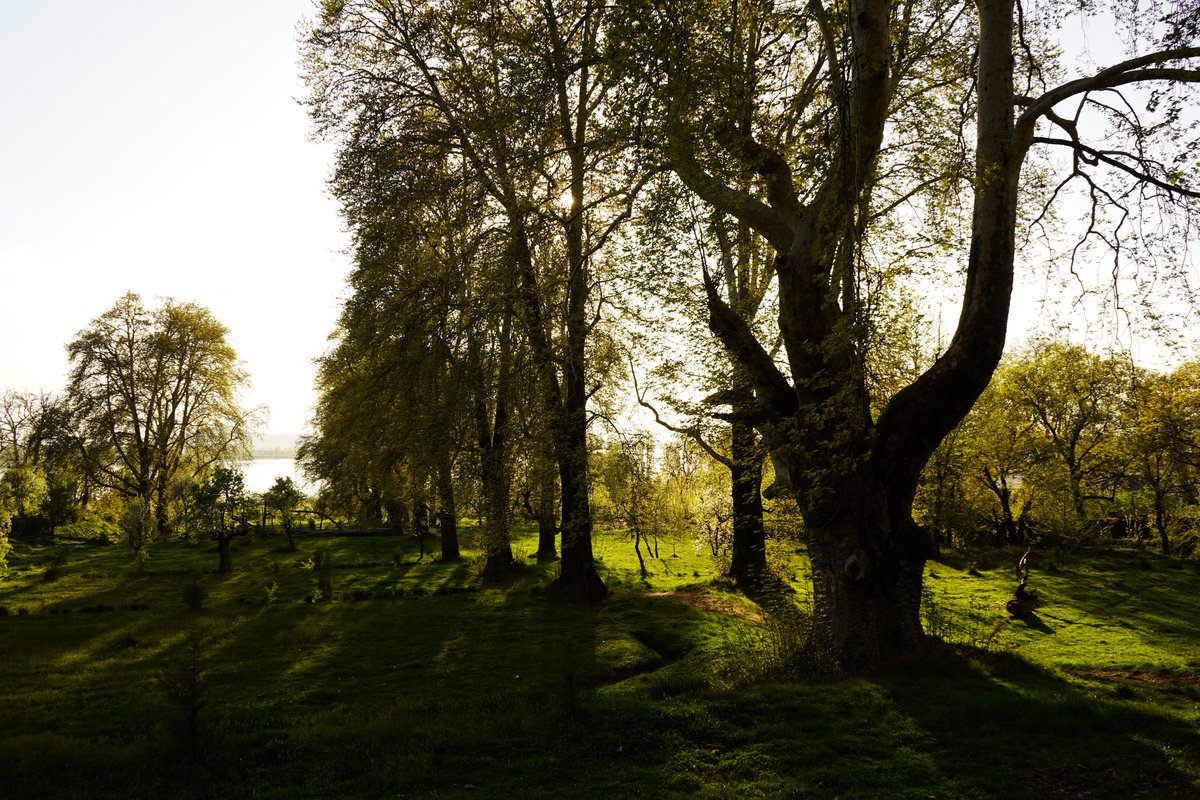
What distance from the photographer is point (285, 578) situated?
2381 centimetres

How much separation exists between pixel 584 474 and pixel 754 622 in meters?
5.33

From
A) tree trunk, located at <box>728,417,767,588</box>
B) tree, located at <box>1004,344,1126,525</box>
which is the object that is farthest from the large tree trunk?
tree, located at <box>1004,344,1126,525</box>

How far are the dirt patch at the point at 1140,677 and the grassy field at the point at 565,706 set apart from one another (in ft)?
0.38

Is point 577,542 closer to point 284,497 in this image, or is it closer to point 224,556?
point 224,556

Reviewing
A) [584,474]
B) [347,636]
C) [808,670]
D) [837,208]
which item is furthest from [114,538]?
[837,208]

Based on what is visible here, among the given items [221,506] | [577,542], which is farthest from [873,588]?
[221,506]

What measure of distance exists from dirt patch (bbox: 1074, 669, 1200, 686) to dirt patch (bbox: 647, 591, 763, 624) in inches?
259

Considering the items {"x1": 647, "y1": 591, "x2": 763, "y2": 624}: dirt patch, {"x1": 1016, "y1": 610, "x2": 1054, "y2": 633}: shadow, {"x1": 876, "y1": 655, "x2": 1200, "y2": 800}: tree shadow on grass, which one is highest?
{"x1": 876, "y1": 655, "x2": 1200, "y2": 800}: tree shadow on grass

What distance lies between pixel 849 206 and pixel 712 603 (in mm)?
13194

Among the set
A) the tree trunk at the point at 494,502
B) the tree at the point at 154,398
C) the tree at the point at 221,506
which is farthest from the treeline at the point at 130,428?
the tree trunk at the point at 494,502

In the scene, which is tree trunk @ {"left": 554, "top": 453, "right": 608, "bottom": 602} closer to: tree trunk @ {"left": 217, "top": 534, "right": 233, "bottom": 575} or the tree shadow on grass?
the tree shadow on grass

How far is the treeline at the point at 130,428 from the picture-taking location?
3444 centimetres

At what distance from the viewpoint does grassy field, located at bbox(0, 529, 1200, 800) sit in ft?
19.3

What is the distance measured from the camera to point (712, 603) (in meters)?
17.1
